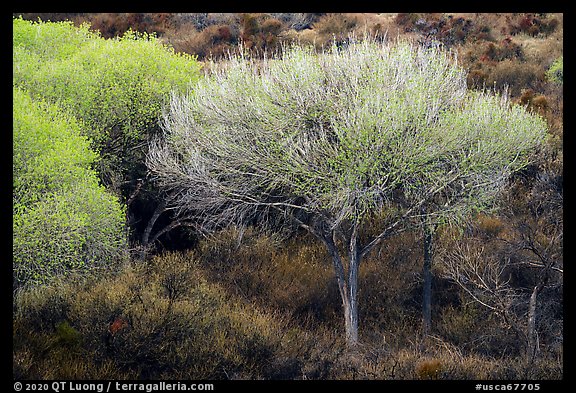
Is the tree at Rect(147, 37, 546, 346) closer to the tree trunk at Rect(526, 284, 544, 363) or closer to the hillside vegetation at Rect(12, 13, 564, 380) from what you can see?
the hillside vegetation at Rect(12, 13, 564, 380)

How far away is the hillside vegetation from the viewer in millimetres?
17562

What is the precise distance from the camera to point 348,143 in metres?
19.0

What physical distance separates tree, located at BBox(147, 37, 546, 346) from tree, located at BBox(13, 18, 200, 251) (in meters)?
3.99

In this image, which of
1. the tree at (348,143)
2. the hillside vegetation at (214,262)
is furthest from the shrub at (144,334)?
the tree at (348,143)

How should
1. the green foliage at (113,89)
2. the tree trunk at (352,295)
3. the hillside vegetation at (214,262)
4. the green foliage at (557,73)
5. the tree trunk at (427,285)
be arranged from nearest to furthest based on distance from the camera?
the hillside vegetation at (214,262) → the tree trunk at (352,295) → the tree trunk at (427,285) → the green foliage at (113,89) → the green foliage at (557,73)

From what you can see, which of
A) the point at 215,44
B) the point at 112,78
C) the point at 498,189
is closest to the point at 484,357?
the point at 498,189

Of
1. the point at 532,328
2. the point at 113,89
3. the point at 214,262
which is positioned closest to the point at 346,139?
the point at 532,328

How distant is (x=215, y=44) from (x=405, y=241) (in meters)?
29.0

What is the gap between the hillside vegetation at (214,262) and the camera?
57.6 ft

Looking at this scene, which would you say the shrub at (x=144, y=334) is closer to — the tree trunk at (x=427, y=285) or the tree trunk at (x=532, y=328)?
the tree trunk at (x=427, y=285)

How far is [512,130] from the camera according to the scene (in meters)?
21.3

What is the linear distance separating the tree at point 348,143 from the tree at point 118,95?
13.1 ft

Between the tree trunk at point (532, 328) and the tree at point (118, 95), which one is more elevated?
the tree at point (118, 95)
